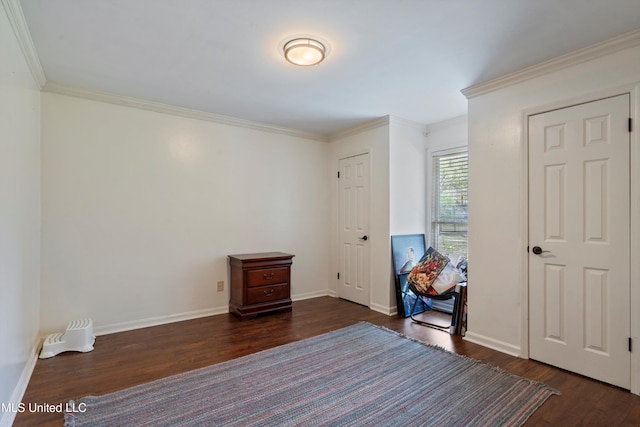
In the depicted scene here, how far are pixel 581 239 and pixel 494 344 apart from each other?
1.16 meters

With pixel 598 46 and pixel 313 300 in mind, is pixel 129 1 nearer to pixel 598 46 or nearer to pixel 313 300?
pixel 598 46

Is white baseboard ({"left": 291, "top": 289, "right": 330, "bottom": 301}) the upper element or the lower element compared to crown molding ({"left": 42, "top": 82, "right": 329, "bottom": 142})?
lower

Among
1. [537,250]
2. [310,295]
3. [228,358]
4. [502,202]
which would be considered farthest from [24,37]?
[537,250]

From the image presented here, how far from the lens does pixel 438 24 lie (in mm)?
2000

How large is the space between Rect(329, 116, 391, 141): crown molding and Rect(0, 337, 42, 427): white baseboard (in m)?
4.04

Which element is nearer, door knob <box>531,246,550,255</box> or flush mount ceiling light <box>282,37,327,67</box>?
flush mount ceiling light <box>282,37,327,67</box>

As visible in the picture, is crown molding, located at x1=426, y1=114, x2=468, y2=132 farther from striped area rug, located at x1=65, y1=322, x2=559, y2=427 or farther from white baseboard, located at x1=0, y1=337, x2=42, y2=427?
white baseboard, located at x1=0, y1=337, x2=42, y2=427

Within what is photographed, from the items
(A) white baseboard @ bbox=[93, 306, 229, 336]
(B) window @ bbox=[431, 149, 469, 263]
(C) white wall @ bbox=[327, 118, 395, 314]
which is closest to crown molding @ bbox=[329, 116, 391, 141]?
(C) white wall @ bbox=[327, 118, 395, 314]

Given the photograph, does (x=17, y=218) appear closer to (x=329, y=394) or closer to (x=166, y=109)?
(x=166, y=109)

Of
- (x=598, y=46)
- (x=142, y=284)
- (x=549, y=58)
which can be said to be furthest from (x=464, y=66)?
(x=142, y=284)

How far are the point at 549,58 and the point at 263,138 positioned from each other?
10.4 ft

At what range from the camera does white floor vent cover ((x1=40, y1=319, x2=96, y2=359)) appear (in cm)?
265

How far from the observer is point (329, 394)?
2.12m

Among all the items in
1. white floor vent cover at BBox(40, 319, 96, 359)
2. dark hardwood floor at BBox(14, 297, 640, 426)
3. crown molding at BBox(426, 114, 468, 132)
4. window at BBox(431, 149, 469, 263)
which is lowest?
dark hardwood floor at BBox(14, 297, 640, 426)
